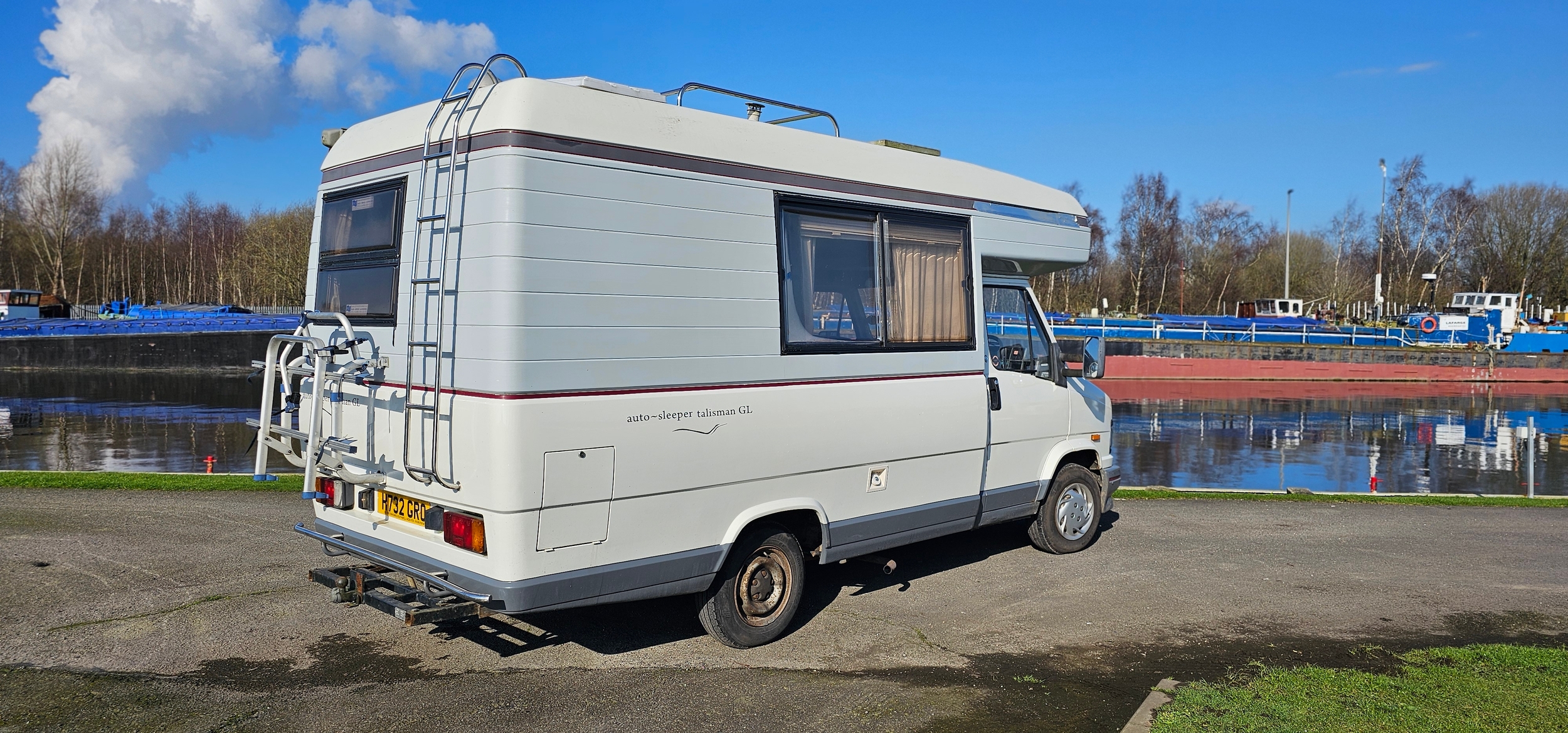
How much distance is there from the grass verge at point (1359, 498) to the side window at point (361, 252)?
8844 millimetres

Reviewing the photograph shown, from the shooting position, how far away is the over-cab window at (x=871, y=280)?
20.1 ft

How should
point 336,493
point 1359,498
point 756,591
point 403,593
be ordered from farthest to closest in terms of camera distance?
point 1359,498 → point 756,591 → point 336,493 → point 403,593

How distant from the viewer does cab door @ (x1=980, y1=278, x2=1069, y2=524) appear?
7562mm

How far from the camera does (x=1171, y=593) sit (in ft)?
24.5

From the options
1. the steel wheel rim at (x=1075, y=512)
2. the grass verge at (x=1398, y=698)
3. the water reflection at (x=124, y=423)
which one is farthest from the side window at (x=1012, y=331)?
the water reflection at (x=124, y=423)

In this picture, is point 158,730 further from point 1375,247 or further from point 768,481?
point 1375,247

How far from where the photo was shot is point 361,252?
5.78 metres

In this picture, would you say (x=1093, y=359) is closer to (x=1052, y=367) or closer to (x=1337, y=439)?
(x=1052, y=367)

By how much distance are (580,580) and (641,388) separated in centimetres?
100

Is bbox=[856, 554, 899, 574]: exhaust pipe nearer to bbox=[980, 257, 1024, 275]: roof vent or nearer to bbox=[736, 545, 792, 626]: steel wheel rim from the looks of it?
bbox=[736, 545, 792, 626]: steel wheel rim

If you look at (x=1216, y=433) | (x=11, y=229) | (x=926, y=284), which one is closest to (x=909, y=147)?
(x=926, y=284)

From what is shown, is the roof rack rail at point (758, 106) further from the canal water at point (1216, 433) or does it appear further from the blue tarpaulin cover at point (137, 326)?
the blue tarpaulin cover at point (137, 326)

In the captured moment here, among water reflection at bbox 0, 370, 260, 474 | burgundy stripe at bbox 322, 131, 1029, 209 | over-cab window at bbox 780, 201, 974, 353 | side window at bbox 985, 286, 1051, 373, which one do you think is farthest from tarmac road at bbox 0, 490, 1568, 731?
water reflection at bbox 0, 370, 260, 474

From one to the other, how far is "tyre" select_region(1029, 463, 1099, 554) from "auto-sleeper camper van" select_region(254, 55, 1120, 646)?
1.51 metres
